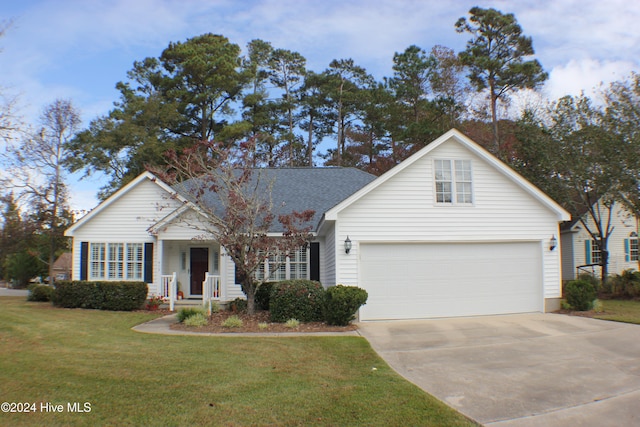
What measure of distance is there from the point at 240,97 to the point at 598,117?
24.3 m

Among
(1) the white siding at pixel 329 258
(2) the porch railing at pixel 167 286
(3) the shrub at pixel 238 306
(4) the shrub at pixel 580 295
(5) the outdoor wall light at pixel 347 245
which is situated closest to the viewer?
(5) the outdoor wall light at pixel 347 245

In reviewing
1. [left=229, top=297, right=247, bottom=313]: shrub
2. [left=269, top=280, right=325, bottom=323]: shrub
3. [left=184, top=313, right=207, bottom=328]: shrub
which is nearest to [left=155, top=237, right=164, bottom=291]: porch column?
[left=229, top=297, right=247, bottom=313]: shrub

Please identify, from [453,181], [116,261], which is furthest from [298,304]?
[116,261]

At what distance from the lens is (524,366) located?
7523mm

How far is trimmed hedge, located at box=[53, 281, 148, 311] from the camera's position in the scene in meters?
14.9

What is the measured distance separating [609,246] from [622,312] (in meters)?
11.3

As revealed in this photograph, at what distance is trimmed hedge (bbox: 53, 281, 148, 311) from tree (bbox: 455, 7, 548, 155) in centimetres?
2214

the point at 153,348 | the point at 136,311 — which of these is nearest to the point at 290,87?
the point at 136,311

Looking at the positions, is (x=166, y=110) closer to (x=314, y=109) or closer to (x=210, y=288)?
(x=314, y=109)

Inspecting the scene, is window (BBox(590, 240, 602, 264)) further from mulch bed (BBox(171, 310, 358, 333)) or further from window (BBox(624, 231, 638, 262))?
mulch bed (BBox(171, 310, 358, 333))

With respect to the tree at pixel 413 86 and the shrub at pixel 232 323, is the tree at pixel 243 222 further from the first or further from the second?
the tree at pixel 413 86

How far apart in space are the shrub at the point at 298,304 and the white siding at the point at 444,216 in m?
1.01

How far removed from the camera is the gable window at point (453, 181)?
13195mm

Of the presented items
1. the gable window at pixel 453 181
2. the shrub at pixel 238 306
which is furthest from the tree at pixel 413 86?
the shrub at pixel 238 306
